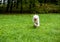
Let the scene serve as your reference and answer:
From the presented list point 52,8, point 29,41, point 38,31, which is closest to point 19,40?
point 29,41

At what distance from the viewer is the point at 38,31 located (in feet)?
33.2

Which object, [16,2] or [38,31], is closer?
[38,31]

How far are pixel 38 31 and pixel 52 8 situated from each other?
10.9 meters

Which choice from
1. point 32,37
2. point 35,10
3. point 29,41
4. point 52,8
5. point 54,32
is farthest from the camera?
point 52,8

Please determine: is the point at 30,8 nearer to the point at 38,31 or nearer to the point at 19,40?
the point at 38,31

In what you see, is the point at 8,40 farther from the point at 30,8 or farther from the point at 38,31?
the point at 30,8

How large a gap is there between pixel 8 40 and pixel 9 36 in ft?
2.23

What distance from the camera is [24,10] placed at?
1956 cm

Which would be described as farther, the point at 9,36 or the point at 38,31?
the point at 38,31

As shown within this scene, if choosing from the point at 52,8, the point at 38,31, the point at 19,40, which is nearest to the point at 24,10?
the point at 52,8

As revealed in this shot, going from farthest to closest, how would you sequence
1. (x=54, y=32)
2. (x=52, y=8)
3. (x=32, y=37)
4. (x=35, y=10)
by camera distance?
(x=52, y=8)
(x=35, y=10)
(x=54, y=32)
(x=32, y=37)

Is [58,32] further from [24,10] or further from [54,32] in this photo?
[24,10]

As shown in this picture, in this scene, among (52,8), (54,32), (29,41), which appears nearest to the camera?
(29,41)

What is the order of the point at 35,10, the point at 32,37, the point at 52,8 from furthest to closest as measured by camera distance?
the point at 52,8, the point at 35,10, the point at 32,37
